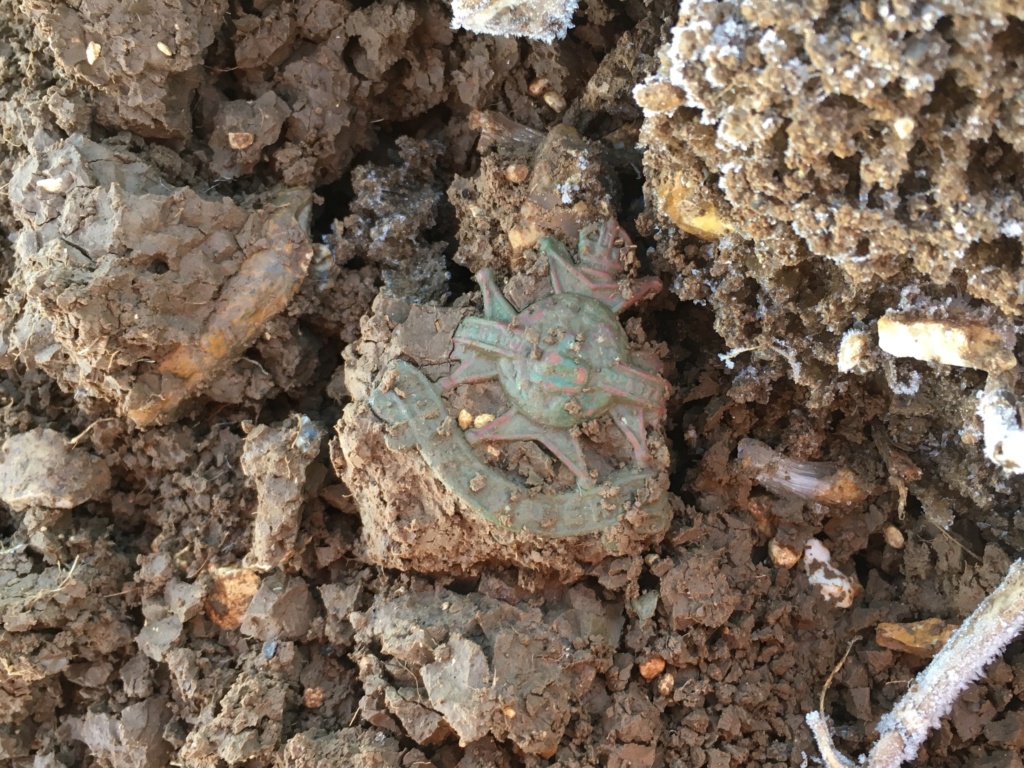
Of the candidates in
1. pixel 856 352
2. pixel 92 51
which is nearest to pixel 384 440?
pixel 856 352

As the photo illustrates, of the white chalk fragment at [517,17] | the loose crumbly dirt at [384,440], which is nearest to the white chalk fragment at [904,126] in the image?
the loose crumbly dirt at [384,440]

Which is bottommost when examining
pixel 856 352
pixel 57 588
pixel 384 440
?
pixel 57 588

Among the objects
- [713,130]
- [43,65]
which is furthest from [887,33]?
[43,65]

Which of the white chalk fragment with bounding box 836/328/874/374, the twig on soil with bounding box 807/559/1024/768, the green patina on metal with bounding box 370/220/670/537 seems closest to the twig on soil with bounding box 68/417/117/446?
the green patina on metal with bounding box 370/220/670/537

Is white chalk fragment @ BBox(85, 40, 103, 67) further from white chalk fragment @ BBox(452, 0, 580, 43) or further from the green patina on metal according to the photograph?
the green patina on metal

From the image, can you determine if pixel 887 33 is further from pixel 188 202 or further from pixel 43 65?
pixel 43 65

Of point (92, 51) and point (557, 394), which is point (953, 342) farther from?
point (92, 51)
